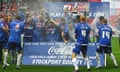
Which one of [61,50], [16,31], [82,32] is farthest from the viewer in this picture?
[61,50]

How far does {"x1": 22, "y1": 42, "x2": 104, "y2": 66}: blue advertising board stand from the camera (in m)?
18.7

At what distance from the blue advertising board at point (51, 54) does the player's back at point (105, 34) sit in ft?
1.64

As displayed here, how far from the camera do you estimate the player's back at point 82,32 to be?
16984 millimetres

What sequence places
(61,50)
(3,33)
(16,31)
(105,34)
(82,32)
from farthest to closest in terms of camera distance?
(3,33) → (61,50) → (105,34) → (16,31) → (82,32)

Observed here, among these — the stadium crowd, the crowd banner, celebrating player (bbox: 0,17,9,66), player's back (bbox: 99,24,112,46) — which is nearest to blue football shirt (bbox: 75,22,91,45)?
the stadium crowd

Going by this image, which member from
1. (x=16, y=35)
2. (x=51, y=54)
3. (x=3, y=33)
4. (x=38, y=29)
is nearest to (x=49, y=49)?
(x=51, y=54)

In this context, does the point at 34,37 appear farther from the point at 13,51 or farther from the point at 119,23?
the point at 119,23

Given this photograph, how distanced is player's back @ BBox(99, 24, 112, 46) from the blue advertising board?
0.50 meters

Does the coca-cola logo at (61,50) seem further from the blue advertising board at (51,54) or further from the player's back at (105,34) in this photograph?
the player's back at (105,34)

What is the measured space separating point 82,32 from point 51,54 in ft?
7.59

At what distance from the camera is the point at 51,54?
18781mm

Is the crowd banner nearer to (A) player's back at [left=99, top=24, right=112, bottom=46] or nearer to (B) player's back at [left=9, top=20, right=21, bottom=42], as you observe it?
(A) player's back at [left=99, top=24, right=112, bottom=46]

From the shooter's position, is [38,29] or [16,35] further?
[38,29]

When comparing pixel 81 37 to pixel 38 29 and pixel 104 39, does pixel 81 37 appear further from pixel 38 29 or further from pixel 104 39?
pixel 38 29
